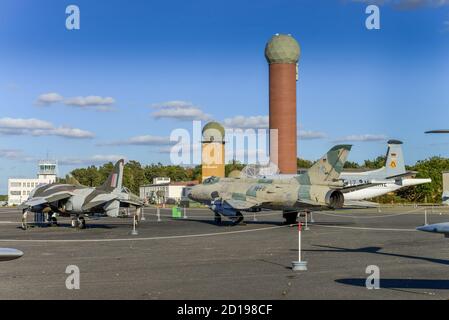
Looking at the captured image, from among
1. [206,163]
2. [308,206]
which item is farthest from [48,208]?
[206,163]

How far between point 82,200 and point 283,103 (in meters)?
63.4

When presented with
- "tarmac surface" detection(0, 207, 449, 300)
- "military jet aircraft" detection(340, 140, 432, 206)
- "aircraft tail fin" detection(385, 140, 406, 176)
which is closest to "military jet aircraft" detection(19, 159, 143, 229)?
"tarmac surface" detection(0, 207, 449, 300)

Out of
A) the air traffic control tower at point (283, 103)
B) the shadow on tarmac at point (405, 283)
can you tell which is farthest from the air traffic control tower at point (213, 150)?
the shadow on tarmac at point (405, 283)

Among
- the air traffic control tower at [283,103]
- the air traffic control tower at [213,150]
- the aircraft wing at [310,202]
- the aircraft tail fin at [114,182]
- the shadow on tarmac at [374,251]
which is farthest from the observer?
the air traffic control tower at [213,150]

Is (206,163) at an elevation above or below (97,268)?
above

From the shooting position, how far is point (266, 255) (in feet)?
67.9

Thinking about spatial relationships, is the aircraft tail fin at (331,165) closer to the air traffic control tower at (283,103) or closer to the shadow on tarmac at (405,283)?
the shadow on tarmac at (405,283)

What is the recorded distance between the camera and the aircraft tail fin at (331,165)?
3441 cm

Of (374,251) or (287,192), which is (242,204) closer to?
(287,192)

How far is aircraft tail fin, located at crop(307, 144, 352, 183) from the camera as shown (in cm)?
3441

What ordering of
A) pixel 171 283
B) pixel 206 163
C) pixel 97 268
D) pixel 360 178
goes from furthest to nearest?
1. pixel 206 163
2. pixel 360 178
3. pixel 97 268
4. pixel 171 283

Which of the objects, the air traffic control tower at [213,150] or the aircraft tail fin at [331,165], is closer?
the aircraft tail fin at [331,165]
